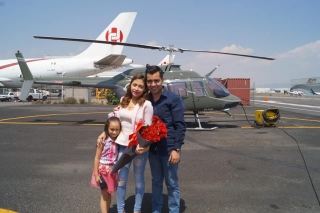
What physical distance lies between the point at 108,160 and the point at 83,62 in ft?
88.2

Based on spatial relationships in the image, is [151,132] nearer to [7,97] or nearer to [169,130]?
[169,130]

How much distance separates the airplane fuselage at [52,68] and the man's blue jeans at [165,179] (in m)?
23.6

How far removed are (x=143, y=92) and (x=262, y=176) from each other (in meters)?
3.23

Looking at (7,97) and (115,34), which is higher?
(115,34)

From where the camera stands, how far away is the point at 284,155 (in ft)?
22.0

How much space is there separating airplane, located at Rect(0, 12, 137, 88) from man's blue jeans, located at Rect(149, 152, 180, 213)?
2084cm

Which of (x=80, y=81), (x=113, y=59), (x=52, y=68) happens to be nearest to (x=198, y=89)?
(x=80, y=81)

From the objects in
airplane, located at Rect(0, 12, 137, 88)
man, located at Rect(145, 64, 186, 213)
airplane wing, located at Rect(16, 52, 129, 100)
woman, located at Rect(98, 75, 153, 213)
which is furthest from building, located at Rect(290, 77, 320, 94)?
woman, located at Rect(98, 75, 153, 213)

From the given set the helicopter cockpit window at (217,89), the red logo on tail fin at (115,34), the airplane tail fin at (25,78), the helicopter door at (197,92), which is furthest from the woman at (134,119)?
the red logo on tail fin at (115,34)

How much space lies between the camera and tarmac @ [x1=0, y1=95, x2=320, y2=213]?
3.89m

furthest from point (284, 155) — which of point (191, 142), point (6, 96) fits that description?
point (6, 96)

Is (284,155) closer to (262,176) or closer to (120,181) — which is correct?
(262,176)

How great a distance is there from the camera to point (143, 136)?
2918mm

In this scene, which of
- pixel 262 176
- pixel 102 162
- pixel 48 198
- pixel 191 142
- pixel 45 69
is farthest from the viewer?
pixel 45 69
